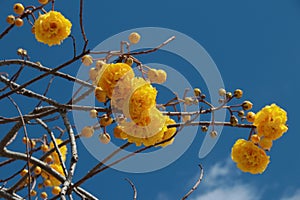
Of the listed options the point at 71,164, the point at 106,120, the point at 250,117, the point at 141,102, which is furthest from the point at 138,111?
the point at 250,117

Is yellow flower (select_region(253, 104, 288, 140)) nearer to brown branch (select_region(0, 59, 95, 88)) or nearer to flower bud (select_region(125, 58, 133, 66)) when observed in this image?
flower bud (select_region(125, 58, 133, 66))

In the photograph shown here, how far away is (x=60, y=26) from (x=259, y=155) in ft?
3.49

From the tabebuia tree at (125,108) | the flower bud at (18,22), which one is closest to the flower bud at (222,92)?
the tabebuia tree at (125,108)

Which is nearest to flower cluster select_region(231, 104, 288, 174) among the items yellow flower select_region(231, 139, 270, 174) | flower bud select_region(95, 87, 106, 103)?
yellow flower select_region(231, 139, 270, 174)

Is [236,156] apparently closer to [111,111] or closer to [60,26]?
[111,111]

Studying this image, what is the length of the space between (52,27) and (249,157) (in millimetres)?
1068

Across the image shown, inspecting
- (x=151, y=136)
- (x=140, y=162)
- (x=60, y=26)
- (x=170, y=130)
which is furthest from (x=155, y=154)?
(x=60, y=26)

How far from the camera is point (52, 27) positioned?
1803 mm

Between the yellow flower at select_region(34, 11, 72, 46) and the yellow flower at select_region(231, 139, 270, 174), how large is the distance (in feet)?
3.09

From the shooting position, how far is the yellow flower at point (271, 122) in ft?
5.45

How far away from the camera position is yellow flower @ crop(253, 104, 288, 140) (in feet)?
5.45

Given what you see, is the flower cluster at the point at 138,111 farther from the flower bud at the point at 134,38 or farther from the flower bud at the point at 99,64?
the flower bud at the point at 134,38

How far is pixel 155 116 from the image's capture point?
1.41 m

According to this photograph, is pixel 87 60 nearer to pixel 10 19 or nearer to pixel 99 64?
pixel 99 64
